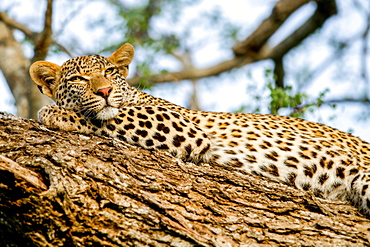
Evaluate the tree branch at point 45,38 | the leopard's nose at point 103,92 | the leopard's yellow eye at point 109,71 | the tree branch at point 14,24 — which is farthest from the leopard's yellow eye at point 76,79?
the tree branch at point 14,24

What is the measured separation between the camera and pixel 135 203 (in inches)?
193

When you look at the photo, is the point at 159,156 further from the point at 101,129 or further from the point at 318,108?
the point at 318,108

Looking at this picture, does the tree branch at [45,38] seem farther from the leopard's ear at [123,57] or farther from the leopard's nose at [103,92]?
the leopard's nose at [103,92]

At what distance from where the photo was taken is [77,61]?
7.50 meters

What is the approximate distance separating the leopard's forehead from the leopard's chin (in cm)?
101

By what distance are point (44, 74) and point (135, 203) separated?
11.3 feet

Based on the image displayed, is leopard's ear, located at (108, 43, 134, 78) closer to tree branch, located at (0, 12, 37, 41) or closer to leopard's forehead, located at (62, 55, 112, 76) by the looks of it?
leopard's forehead, located at (62, 55, 112, 76)

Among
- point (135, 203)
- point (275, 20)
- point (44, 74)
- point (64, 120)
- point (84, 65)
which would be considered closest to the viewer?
point (135, 203)

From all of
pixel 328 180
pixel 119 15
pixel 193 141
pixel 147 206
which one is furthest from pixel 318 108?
pixel 119 15

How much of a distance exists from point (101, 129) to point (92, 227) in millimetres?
1825

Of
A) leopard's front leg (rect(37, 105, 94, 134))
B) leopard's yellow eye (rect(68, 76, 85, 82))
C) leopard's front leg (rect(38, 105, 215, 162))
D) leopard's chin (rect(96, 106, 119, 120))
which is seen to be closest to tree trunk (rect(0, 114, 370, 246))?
leopard's front leg (rect(37, 105, 94, 134))

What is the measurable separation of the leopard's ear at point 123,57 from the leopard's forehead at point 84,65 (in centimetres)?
18

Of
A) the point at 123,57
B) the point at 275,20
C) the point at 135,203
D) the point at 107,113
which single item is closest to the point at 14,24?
the point at 123,57

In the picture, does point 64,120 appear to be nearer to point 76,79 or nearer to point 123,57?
point 76,79
